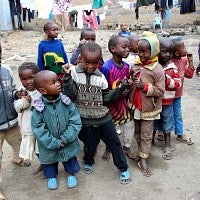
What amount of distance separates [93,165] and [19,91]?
1170 mm

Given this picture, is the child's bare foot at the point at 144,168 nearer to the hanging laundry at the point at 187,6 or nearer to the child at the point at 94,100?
the child at the point at 94,100

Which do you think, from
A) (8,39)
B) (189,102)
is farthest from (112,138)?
(8,39)

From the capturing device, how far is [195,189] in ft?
10.1

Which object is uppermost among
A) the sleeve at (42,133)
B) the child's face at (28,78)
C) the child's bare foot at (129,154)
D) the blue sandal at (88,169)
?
the child's face at (28,78)

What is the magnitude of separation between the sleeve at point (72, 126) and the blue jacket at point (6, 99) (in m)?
0.53

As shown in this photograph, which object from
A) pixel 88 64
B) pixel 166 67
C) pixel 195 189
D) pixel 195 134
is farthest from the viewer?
pixel 195 134

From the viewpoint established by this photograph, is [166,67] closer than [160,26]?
Yes

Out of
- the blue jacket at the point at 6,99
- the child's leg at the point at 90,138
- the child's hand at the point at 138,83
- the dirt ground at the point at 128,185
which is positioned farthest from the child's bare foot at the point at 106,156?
the blue jacket at the point at 6,99

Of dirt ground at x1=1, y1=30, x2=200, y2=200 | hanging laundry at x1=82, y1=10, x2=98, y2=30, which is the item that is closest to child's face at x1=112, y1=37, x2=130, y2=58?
dirt ground at x1=1, y1=30, x2=200, y2=200

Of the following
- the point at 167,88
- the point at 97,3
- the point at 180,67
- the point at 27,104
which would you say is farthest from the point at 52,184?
the point at 97,3

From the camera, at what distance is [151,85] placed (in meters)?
3.12

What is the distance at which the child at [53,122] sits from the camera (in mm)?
2812

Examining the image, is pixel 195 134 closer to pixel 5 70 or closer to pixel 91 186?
pixel 91 186

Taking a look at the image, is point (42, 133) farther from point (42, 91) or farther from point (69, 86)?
point (69, 86)
